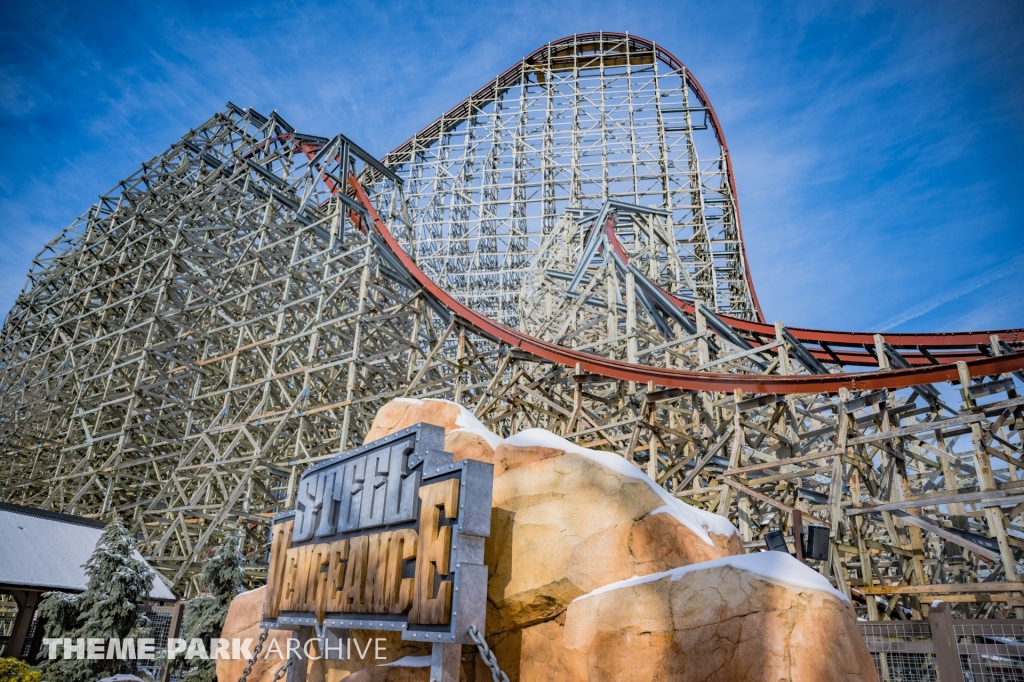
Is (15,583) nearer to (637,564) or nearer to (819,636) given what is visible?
(637,564)

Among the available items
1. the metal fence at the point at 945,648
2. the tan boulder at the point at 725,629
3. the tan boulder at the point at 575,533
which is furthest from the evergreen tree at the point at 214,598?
the metal fence at the point at 945,648

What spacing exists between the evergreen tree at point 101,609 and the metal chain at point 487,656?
537 centimetres

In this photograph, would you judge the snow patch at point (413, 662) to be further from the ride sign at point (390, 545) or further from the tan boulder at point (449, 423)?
the tan boulder at point (449, 423)

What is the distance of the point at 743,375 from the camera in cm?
772

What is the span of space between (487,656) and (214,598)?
5643mm

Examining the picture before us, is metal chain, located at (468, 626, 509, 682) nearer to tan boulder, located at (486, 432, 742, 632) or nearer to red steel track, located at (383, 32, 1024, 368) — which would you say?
tan boulder, located at (486, 432, 742, 632)

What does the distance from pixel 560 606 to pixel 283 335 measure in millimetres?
9506

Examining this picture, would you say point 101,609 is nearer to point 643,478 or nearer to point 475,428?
point 475,428

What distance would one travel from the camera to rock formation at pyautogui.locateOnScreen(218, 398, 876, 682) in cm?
361

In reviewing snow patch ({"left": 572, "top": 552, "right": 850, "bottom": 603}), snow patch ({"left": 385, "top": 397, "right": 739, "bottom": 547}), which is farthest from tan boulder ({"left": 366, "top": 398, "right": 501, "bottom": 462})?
snow patch ({"left": 572, "top": 552, "right": 850, "bottom": 603})

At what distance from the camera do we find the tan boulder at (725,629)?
11.6 ft

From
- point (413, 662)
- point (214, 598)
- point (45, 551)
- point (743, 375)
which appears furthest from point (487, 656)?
point (45, 551)

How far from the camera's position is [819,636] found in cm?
353

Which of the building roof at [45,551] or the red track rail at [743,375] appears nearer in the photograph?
the red track rail at [743,375]
